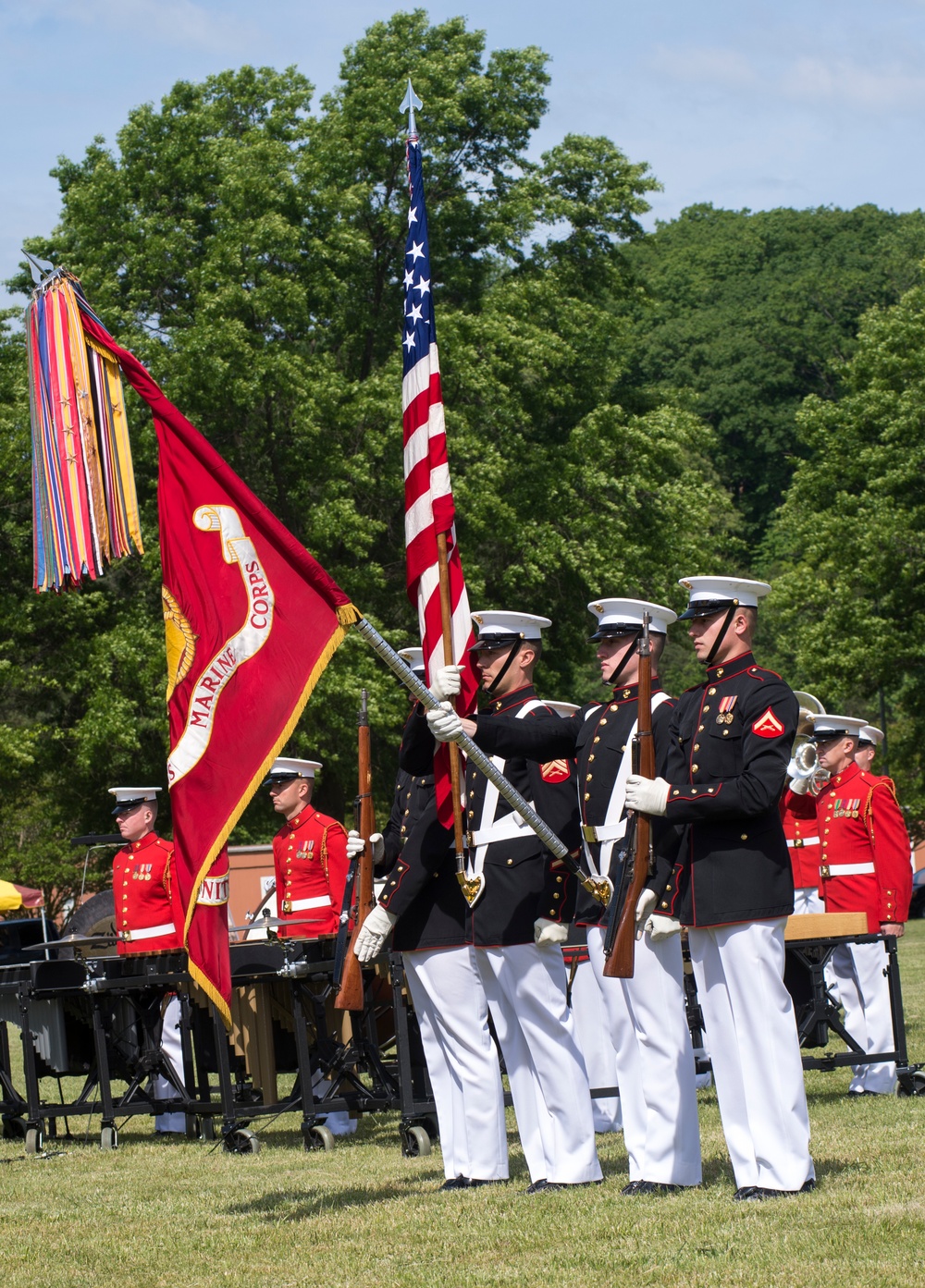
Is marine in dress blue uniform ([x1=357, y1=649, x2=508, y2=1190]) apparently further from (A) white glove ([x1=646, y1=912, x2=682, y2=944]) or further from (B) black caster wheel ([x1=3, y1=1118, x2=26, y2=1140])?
(B) black caster wheel ([x1=3, y1=1118, x2=26, y2=1140])

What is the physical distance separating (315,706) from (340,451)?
4.03m

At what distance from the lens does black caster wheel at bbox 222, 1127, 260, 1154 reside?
9.26m

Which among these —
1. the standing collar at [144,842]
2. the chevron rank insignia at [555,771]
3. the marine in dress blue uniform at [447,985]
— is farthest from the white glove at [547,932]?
the standing collar at [144,842]

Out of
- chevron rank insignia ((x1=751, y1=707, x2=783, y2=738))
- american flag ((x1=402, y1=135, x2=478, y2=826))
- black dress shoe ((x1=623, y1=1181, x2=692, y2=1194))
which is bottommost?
black dress shoe ((x1=623, y1=1181, x2=692, y2=1194))

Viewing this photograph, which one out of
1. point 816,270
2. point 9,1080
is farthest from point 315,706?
point 816,270

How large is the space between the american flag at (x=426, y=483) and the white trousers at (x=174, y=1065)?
4.76 metres

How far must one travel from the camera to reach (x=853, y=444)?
1341 inches

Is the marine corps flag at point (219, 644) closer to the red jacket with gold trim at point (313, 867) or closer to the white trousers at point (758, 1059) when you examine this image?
the white trousers at point (758, 1059)

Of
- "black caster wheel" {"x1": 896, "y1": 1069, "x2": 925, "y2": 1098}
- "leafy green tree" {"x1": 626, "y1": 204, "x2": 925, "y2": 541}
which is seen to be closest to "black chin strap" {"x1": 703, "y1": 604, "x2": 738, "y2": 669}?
"black caster wheel" {"x1": 896, "y1": 1069, "x2": 925, "y2": 1098}

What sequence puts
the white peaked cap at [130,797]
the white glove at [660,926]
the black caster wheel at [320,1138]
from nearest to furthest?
the white glove at [660,926], the black caster wheel at [320,1138], the white peaked cap at [130,797]

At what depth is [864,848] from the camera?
1066 centimetres

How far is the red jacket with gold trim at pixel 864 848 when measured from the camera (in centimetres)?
1035

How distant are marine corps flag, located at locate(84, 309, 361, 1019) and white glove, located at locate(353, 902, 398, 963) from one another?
0.76m

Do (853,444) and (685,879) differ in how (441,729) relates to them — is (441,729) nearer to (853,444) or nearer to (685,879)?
(685,879)
